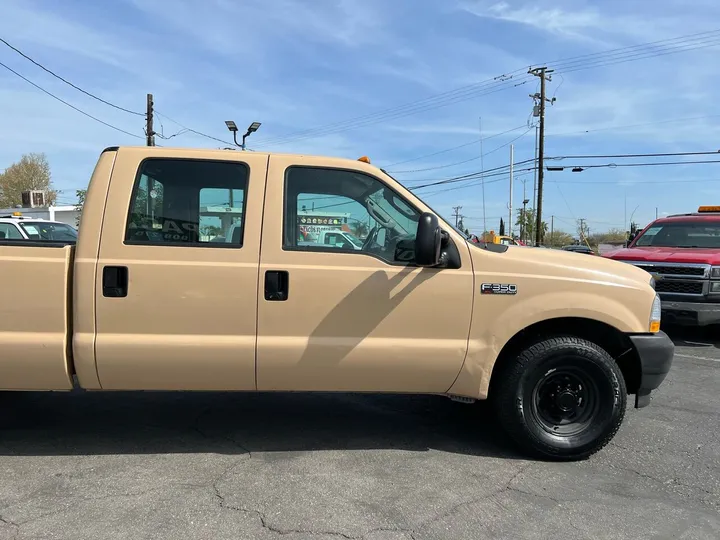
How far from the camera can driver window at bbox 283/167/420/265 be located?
3.53 m

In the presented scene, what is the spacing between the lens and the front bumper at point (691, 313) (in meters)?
7.23

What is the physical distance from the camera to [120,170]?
351 centimetres

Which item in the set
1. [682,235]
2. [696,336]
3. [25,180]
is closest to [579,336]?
[696,336]

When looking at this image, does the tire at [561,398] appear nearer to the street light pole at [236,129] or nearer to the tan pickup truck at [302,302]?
the tan pickup truck at [302,302]

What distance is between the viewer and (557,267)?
3.61 metres

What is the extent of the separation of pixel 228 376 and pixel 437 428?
68.9 inches

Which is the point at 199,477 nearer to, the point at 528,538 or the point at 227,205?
the point at 227,205

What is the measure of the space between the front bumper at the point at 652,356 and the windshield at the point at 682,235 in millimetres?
5823

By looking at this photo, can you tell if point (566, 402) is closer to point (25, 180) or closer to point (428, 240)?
point (428, 240)

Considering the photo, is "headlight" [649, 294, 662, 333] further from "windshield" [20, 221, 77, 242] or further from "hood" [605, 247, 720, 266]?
"windshield" [20, 221, 77, 242]

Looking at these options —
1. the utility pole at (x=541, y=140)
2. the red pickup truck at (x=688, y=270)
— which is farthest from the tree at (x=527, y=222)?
the red pickup truck at (x=688, y=270)

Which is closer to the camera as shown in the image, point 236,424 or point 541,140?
point 236,424

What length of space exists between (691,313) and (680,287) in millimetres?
477

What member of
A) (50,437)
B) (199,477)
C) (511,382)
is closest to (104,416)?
(50,437)
